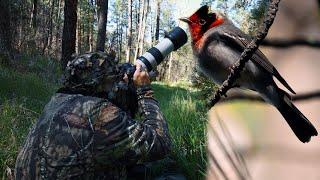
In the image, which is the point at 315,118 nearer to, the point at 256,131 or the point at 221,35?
the point at 256,131

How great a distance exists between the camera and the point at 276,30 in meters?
0.41

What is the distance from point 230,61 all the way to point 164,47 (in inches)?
58.9

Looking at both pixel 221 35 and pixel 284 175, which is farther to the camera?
pixel 221 35

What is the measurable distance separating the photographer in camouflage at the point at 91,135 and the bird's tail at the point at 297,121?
2.80m

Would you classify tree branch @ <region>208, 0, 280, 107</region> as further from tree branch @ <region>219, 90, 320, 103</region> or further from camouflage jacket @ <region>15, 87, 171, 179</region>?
camouflage jacket @ <region>15, 87, 171, 179</region>

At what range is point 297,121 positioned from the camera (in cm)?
48

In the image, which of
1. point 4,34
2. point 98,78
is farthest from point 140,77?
point 4,34

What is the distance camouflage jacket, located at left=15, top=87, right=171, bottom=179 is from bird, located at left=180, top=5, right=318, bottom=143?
175 cm

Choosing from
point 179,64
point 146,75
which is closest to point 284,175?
point 146,75

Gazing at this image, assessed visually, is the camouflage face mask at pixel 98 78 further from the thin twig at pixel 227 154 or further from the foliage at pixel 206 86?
the thin twig at pixel 227 154

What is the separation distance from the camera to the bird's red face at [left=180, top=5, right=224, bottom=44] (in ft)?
4.79

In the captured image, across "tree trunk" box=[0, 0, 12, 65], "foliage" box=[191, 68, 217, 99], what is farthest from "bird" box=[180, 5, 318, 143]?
"tree trunk" box=[0, 0, 12, 65]

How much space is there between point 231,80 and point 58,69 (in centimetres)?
1349

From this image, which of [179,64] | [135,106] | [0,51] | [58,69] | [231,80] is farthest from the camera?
[179,64]
